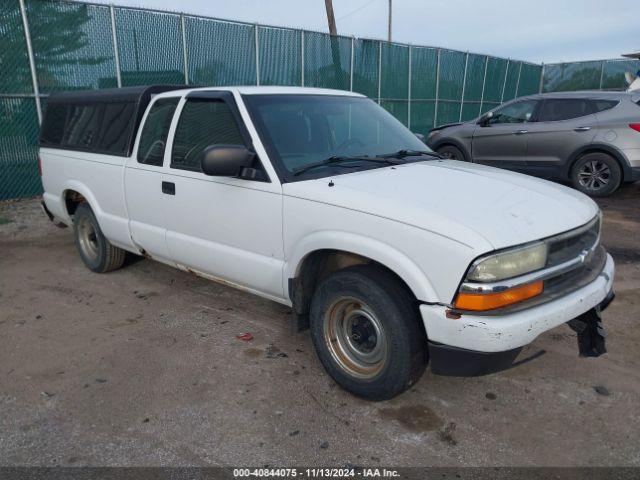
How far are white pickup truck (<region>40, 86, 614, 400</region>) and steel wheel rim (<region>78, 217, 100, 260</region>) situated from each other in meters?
0.81

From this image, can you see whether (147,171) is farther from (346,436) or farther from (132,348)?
(346,436)

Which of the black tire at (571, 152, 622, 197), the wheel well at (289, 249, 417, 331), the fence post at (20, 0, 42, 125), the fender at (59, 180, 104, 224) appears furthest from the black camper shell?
the black tire at (571, 152, 622, 197)

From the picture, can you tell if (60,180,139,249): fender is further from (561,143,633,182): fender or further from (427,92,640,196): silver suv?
(561,143,633,182): fender

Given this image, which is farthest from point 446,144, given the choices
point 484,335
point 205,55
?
point 484,335

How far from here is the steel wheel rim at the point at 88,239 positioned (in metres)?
5.45

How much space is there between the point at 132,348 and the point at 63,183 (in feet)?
8.35

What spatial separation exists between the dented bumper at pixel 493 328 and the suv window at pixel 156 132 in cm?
270

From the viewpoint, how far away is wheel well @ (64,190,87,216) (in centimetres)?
556

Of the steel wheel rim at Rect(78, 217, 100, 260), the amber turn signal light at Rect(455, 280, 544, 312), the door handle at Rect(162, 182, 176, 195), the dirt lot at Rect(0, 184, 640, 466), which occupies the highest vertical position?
the door handle at Rect(162, 182, 176, 195)

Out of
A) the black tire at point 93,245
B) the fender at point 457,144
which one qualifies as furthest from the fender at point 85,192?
the fender at point 457,144

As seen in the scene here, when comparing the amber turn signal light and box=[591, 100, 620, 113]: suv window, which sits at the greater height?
box=[591, 100, 620, 113]: suv window

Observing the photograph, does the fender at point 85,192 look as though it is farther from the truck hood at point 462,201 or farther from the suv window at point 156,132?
the truck hood at point 462,201

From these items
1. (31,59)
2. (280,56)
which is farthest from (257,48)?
(31,59)

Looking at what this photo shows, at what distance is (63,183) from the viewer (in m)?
5.43
